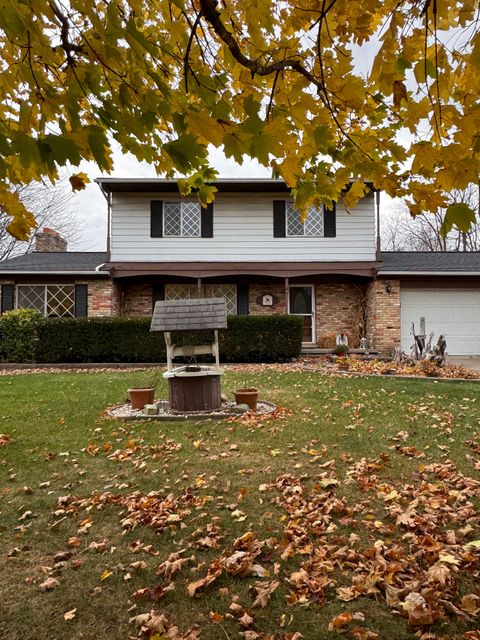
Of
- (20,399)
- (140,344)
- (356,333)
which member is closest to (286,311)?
(356,333)

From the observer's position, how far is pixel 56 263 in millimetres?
15984

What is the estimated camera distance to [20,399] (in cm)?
774

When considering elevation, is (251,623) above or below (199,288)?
below

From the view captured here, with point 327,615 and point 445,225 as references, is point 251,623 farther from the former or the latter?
point 445,225

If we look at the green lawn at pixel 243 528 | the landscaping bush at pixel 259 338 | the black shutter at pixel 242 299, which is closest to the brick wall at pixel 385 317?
the landscaping bush at pixel 259 338

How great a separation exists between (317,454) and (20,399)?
18.1 ft

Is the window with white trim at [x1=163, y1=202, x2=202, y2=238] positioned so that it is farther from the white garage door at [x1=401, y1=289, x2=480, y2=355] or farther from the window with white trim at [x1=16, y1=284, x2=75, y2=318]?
the white garage door at [x1=401, y1=289, x2=480, y2=355]

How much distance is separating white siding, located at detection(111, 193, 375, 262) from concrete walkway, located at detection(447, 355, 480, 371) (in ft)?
14.1

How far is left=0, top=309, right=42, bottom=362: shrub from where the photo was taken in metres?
12.8

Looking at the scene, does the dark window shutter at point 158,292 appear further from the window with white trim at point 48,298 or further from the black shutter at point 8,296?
the black shutter at point 8,296

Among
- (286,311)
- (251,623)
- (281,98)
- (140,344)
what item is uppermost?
(281,98)

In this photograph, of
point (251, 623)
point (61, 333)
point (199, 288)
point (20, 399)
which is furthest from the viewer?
point (199, 288)

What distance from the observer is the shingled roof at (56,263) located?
14.9m

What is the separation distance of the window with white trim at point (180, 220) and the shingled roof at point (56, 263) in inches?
105
